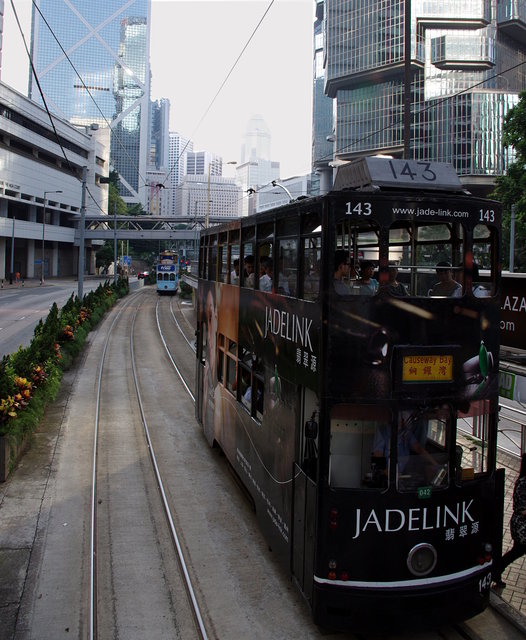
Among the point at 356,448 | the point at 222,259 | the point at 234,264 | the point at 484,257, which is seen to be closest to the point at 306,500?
the point at 356,448

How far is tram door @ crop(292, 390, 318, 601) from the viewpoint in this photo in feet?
20.1

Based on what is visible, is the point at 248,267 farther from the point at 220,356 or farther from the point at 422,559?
the point at 422,559

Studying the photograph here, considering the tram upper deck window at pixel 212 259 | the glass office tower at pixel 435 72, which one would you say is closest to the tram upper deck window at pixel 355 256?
the tram upper deck window at pixel 212 259

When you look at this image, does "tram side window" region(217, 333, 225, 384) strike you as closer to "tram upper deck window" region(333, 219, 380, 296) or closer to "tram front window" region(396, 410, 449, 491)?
"tram upper deck window" region(333, 219, 380, 296)

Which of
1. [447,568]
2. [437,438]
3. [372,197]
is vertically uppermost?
[372,197]

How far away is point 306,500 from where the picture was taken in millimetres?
6344

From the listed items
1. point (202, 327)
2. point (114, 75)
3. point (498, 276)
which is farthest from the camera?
point (114, 75)

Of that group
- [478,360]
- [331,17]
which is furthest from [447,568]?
[331,17]

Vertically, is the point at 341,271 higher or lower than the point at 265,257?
lower

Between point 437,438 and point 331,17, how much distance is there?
10642 cm

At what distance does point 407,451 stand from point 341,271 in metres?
1.81

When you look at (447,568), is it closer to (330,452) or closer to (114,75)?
(330,452)

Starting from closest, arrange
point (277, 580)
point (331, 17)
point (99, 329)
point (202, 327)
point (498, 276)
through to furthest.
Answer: point (498, 276), point (277, 580), point (202, 327), point (99, 329), point (331, 17)

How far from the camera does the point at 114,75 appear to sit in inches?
6462
